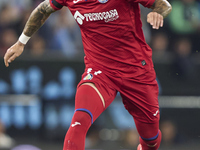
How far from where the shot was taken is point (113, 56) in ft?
16.3

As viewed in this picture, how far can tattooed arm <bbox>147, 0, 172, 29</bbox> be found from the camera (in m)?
4.32

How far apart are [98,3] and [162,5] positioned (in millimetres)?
697

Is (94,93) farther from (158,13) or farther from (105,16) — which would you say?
(158,13)

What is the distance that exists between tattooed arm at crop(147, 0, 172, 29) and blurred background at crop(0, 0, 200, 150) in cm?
411

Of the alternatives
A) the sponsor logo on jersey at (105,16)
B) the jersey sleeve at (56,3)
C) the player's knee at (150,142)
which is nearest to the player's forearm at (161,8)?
the sponsor logo on jersey at (105,16)

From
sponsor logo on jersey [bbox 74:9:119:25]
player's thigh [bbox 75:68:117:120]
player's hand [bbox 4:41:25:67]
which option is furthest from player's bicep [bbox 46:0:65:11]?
player's thigh [bbox 75:68:117:120]

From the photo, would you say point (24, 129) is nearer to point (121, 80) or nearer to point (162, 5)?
point (121, 80)

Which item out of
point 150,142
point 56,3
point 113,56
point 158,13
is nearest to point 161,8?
point 158,13

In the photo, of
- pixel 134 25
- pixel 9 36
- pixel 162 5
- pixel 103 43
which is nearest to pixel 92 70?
pixel 103 43

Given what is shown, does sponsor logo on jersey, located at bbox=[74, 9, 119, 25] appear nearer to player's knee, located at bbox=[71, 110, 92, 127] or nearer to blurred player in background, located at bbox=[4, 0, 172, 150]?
blurred player in background, located at bbox=[4, 0, 172, 150]

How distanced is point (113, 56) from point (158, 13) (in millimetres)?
755

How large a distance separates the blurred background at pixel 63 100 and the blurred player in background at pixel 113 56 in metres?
3.27

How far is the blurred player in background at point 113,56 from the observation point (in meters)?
4.72

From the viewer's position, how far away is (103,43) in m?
4.96
